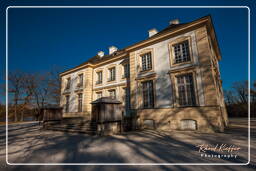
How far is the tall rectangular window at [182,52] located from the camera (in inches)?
378

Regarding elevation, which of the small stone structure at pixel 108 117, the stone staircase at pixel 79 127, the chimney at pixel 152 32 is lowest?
the stone staircase at pixel 79 127

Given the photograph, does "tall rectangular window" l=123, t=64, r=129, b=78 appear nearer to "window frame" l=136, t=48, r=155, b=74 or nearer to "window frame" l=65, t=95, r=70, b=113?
"window frame" l=136, t=48, r=155, b=74

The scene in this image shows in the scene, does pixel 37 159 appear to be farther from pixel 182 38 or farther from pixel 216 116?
pixel 182 38

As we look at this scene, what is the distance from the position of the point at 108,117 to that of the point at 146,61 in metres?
6.16

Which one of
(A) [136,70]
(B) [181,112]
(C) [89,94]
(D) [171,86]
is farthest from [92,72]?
(B) [181,112]

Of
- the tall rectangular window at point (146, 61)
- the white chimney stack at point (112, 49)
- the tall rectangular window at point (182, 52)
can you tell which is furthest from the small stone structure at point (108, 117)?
the white chimney stack at point (112, 49)

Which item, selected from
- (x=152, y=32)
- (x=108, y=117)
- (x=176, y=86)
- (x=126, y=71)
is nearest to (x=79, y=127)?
(x=108, y=117)

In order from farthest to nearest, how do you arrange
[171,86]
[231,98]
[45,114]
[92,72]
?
[231,98]
[92,72]
[45,114]
[171,86]

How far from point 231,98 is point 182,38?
138ft

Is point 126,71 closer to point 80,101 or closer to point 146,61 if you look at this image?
point 146,61

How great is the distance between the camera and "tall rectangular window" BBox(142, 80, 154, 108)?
10695mm

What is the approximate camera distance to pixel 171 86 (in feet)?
31.8

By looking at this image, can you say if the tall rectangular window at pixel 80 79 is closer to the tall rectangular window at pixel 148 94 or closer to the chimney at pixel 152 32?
the tall rectangular window at pixel 148 94

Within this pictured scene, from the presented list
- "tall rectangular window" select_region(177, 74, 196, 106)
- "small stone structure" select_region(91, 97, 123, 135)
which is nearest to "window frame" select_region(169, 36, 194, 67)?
"tall rectangular window" select_region(177, 74, 196, 106)
